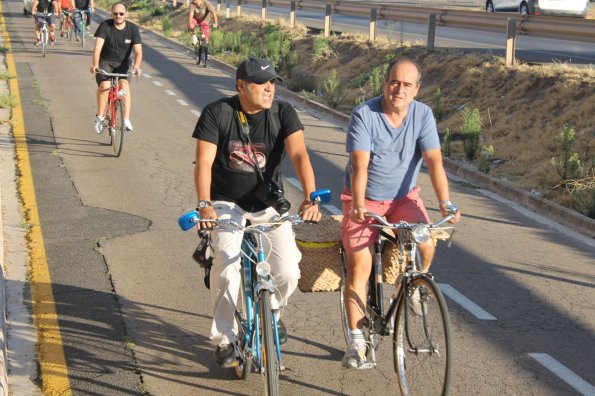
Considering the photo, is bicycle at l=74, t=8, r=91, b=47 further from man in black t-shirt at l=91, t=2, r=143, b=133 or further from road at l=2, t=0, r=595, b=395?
man in black t-shirt at l=91, t=2, r=143, b=133

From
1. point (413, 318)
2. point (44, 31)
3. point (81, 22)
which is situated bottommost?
point (81, 22)

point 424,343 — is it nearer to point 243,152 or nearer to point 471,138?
point 243,152

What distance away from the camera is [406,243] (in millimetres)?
5672

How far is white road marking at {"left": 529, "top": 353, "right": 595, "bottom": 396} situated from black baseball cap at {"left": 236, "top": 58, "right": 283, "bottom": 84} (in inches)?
99.9

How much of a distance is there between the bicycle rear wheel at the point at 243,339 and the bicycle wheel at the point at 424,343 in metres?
0.80

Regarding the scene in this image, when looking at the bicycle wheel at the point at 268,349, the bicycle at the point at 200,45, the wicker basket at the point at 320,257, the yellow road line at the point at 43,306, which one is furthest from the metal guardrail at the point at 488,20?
the bicycle wheel at the point at 268,349

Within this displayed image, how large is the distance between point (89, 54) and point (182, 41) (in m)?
6.67

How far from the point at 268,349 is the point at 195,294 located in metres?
3.08

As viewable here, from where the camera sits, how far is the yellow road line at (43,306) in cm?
638

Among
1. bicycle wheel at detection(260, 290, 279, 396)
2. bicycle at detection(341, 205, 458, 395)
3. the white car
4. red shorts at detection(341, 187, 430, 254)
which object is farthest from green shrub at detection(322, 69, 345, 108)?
the white car

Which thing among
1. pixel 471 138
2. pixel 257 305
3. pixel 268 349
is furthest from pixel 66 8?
pixel 268 349

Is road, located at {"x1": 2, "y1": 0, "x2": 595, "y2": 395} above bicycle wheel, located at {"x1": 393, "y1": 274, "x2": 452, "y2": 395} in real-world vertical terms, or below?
below

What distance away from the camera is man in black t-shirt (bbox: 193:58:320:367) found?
19.2 ft

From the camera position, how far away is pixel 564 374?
21.8ft
